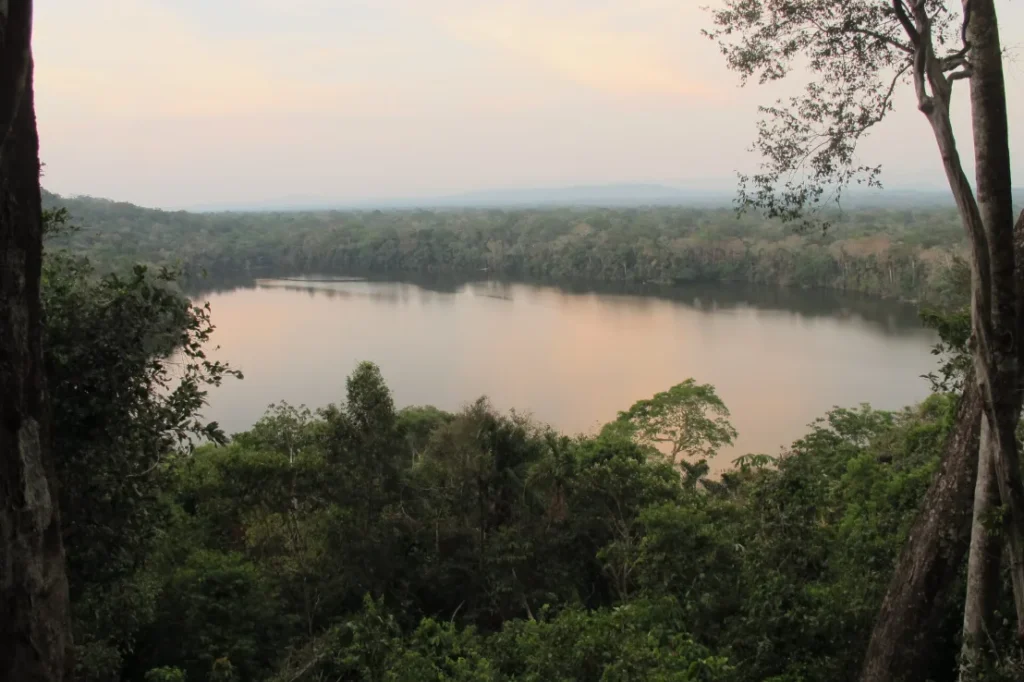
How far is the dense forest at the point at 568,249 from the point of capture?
29.7 meters

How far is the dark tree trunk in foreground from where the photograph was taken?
1.66 meters

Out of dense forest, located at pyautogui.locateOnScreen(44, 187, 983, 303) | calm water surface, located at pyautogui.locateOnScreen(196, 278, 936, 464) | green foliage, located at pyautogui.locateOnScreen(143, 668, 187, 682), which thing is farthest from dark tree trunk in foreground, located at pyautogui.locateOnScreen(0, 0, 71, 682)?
dense forest, located at pyautogui.locateOnScreen(44, 187, 983, 303)

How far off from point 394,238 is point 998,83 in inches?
1745

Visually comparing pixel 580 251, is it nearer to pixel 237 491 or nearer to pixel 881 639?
pixel 237 491

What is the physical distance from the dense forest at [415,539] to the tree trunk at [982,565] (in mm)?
86

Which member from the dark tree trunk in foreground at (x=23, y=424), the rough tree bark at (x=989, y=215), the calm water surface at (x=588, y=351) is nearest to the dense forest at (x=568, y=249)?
the calm water surface at (x=588, y=351)

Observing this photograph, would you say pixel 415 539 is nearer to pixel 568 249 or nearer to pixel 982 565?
pixel 982 565

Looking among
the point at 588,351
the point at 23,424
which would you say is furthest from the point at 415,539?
the point at 588,351

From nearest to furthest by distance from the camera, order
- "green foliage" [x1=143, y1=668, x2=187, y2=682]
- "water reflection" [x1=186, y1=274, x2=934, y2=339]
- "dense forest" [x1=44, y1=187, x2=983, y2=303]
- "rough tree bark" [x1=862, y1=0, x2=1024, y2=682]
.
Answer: "rough tree bark" [x1=862, y1=0, x2=1024, y2=682]
"green foliage" [x1=143, y1=668, x2=187, y2=682]
"water reflection" [x1=186, y1=274, x2=934, y2=339]
"dense forest" [x1=44, y1=187, x2=983, y2=303]

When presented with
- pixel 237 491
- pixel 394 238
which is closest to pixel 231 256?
pixel 394 238

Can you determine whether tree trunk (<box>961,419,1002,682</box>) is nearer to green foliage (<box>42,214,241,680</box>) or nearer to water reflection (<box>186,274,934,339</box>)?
green foliage (<box>42,214,241,680</box>)

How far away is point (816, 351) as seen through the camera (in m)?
19.3

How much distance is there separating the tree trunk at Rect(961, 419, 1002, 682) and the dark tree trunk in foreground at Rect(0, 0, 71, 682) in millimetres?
2489

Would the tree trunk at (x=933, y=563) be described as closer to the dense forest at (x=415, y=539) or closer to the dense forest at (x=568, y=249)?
the dense forest at (x=415, y=539)
